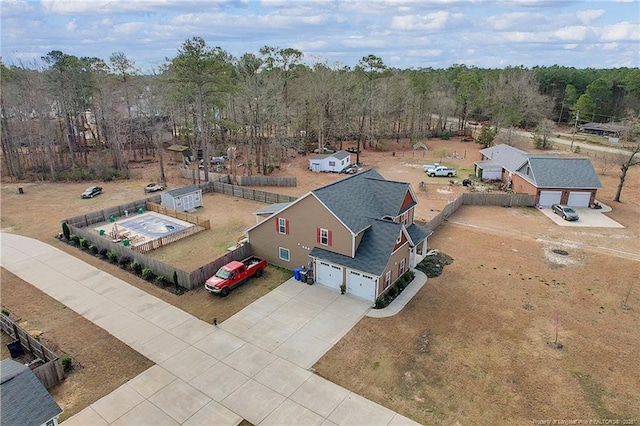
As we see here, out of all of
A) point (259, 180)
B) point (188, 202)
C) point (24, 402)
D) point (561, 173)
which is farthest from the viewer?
point (259, 180)

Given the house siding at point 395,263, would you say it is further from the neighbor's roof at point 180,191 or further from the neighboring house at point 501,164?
the neighboring house at point 501,164

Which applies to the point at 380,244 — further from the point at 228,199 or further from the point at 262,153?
the point at 262,153

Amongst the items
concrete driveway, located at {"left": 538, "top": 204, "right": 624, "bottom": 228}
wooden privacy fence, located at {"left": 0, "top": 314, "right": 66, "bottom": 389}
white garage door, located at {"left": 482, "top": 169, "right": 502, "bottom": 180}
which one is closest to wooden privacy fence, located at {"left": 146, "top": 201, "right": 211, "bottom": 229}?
wooden privacy fence, located at {"left": 0, "top": 314, "right": 66, "bottom": 389}

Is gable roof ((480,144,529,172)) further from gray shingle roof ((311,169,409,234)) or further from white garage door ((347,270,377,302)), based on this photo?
white garage door ((347,270,377,302))

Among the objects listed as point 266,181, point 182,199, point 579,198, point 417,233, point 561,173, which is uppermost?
point 561,173

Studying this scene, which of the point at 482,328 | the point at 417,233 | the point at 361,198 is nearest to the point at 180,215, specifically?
the point at 361,198

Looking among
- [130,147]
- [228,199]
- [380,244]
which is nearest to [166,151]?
[130,147]

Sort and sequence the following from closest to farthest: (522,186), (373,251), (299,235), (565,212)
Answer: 1. (373,251)
2. (299,235)
3. (565,212)
4. (522,186)

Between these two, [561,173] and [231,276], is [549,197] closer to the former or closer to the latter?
[561,173]
